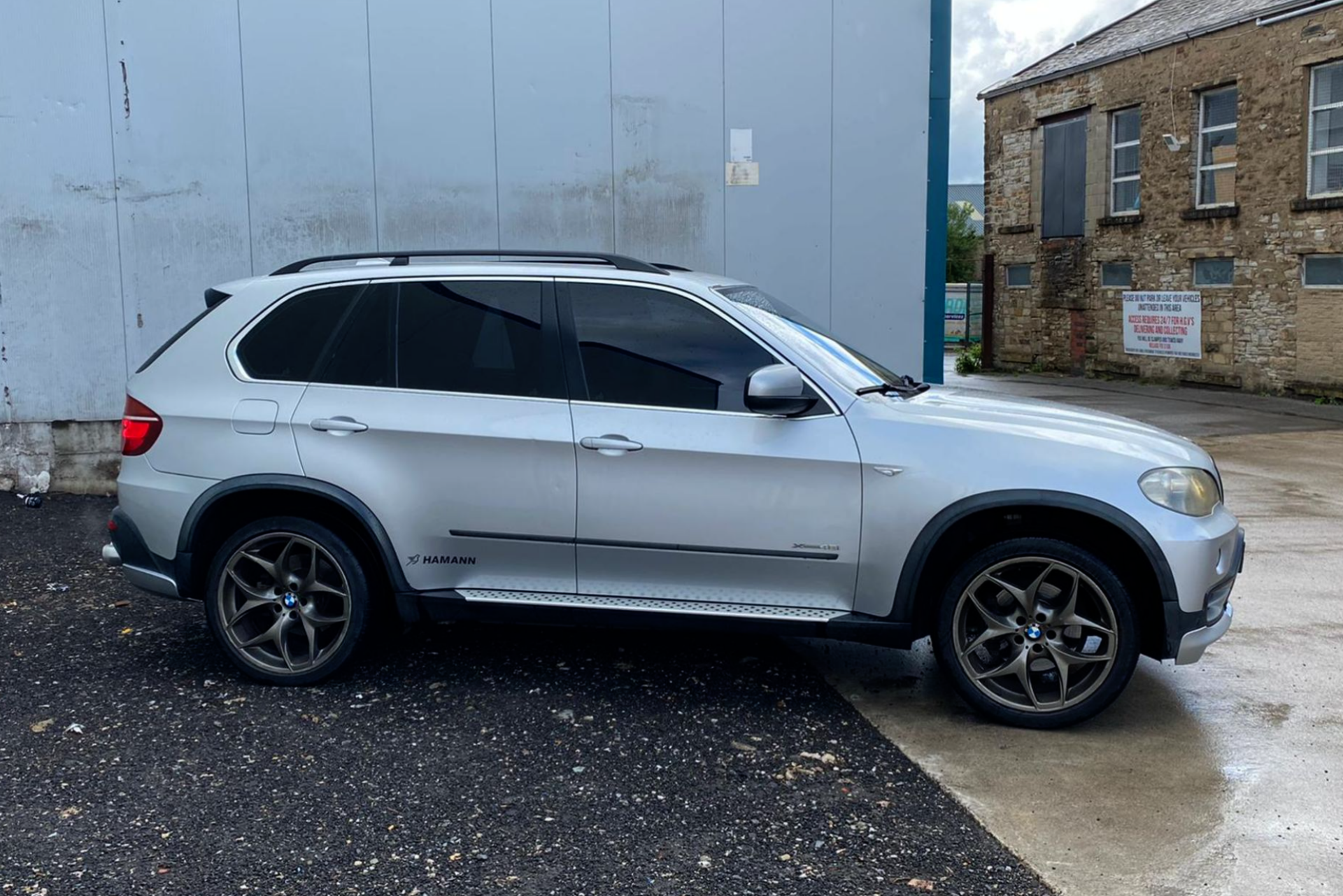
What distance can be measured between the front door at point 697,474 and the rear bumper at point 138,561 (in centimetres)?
175

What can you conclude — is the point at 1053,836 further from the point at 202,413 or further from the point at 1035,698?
the point at 202,413

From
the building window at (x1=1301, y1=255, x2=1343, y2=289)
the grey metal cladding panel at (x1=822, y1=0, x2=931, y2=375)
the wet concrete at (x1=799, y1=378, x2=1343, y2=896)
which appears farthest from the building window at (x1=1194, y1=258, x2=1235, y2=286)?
the wet concrete at (x1=799, y1=378, x2=1343, y2=896)

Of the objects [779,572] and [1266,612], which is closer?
[779,572]

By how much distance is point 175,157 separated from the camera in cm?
949

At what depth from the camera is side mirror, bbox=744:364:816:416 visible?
4.67m

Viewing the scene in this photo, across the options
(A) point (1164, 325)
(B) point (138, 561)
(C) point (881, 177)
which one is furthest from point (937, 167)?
(A) point (1164, 325)

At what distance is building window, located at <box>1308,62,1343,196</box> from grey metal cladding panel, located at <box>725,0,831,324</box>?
44.0 feet

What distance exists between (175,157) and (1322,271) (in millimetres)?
17544

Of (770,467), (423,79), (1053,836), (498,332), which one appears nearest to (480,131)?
(423,79)

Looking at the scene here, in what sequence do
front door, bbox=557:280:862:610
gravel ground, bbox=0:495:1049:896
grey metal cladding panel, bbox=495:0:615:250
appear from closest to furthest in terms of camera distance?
gravel ground, bbox=0:495:1049:896 → front door, bbox=557:280:862:610 → grey metal cladding panel, bbox=495:0:615:250

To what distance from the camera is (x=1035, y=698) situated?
478 centimetres

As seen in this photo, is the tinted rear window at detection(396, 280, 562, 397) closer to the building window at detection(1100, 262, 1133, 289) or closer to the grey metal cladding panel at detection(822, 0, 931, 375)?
the grey metal cladding panel at detection(822, 0, 931, 375)

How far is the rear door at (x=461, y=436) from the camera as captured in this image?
5.01 metres

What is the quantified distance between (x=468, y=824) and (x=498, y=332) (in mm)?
A: 2069
